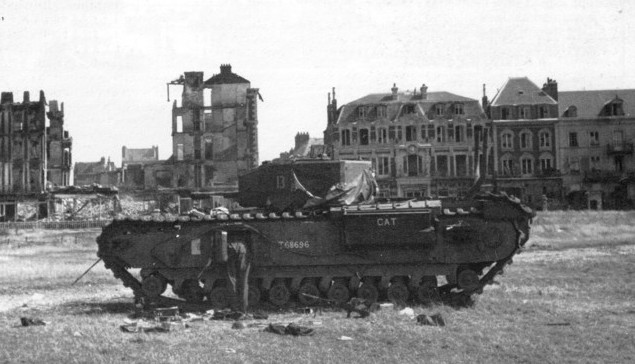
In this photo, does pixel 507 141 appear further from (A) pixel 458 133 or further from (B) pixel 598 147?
(B) pixel 598 147

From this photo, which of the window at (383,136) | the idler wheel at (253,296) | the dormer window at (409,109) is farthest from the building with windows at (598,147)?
the idler wheel at (253,296)

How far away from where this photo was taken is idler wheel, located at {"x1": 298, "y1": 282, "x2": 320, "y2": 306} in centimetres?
1717

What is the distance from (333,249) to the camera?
1722 cm

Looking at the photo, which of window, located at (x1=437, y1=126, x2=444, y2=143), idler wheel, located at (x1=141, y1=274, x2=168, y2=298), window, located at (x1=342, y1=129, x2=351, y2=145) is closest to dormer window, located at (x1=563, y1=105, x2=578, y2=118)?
window, located at (x1=437, y1=126, x2=444, y2=143)

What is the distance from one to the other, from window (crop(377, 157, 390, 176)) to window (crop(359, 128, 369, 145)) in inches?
72.1

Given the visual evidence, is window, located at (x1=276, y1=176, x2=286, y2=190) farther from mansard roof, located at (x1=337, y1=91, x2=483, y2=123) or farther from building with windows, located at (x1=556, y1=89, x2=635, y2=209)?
building with windows, located at (x1=556, y1=89, x2=635, y2=209)

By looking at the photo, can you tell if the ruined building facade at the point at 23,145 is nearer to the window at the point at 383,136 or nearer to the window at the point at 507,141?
the window at the point at 383,136

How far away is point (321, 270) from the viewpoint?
56.9 ft

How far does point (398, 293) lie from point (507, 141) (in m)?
48.2

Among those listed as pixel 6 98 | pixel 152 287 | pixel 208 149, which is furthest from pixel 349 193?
pixel 6 98

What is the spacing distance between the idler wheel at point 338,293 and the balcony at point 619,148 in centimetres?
5141

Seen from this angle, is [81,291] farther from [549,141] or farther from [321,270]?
[549,141]

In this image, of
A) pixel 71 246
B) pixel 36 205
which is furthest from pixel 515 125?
pixel 36 205

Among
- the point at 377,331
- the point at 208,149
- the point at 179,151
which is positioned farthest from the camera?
the point at 179,151
